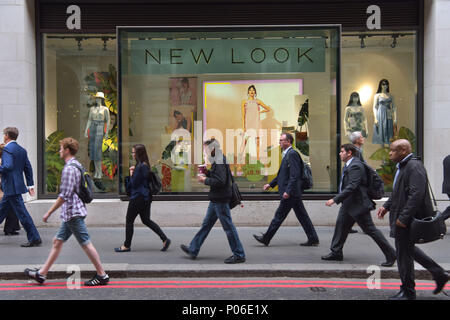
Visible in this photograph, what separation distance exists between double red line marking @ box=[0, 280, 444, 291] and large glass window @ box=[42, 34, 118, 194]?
515cm

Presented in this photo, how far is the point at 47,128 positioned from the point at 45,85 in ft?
3.08

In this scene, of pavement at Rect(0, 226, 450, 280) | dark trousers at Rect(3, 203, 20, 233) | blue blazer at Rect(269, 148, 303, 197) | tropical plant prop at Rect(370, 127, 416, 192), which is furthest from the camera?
tropical plant prop at Rect(370, 127, 416, 192)

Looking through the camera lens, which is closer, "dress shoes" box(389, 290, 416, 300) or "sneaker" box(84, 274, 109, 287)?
"dress shoes" box(389, 290, 416, 300)

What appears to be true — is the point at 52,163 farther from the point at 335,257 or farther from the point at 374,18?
the point at 374,18

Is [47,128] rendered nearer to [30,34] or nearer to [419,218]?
[30,34]

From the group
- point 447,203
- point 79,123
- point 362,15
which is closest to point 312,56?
point 362,15

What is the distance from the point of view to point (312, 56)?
11594 mm

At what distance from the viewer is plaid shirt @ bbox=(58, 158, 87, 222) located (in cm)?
622

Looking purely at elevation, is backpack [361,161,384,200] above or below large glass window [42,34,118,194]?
below

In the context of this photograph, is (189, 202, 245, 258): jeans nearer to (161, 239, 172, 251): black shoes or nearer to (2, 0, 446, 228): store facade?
(161, 239, 172, 251): black shoes

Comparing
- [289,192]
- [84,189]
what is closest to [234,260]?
[289,192]

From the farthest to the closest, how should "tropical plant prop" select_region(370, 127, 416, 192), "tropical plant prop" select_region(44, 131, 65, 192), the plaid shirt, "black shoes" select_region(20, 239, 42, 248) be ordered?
"tropical plant prop" select_region(370, 127, 416, 192), "tropical plant prop" select_region(44, 131, 65, 192), "black shoes" select_region(20, 239, 42, 248), the plaid shirt

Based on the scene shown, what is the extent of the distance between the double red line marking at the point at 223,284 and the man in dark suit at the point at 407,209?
0.69 meters

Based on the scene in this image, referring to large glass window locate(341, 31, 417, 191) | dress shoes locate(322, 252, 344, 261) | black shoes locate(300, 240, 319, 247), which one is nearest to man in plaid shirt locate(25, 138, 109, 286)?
dress shoes locate(322, 252, 344, 261)
